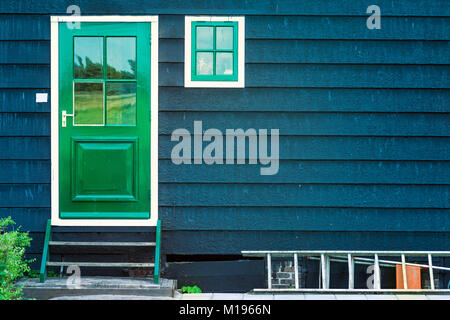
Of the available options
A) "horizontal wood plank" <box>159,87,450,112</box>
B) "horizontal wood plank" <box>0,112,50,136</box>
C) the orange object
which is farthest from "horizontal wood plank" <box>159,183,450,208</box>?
"horizontal wood plank" <box>0,112,50,136</box>

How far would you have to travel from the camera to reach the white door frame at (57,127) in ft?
19.1

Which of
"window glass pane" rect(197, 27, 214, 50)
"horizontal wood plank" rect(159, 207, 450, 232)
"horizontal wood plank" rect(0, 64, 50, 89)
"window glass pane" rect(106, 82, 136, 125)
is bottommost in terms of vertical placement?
"horizontal wood plank" rect(159, 207, 450, 232)

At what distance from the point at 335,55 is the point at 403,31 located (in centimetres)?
61

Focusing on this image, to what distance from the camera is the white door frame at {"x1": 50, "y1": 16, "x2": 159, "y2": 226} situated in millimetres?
5832

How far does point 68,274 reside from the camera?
5828 mm

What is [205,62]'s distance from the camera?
5.86m

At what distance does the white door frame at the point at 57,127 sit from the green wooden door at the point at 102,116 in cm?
4

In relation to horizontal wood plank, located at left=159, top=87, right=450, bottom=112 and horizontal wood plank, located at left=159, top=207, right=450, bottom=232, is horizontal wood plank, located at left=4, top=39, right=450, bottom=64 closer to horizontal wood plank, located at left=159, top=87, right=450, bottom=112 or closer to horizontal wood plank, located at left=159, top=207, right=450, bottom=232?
horizontal wood plank, located at left=159, top=87, right=450, bottom=112

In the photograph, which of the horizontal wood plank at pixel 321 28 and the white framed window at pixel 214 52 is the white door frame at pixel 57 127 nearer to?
the horizontal wood plank at pixel 321 28

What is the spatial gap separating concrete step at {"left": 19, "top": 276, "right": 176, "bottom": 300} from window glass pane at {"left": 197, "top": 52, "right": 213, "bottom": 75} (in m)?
1.84

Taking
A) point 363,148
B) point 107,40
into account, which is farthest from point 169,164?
point 363,148

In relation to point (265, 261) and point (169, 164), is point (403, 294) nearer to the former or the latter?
point (265, 261)

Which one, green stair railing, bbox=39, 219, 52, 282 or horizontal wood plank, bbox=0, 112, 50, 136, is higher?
horizontal wood plank, bbox=0, 112, 50, 136
